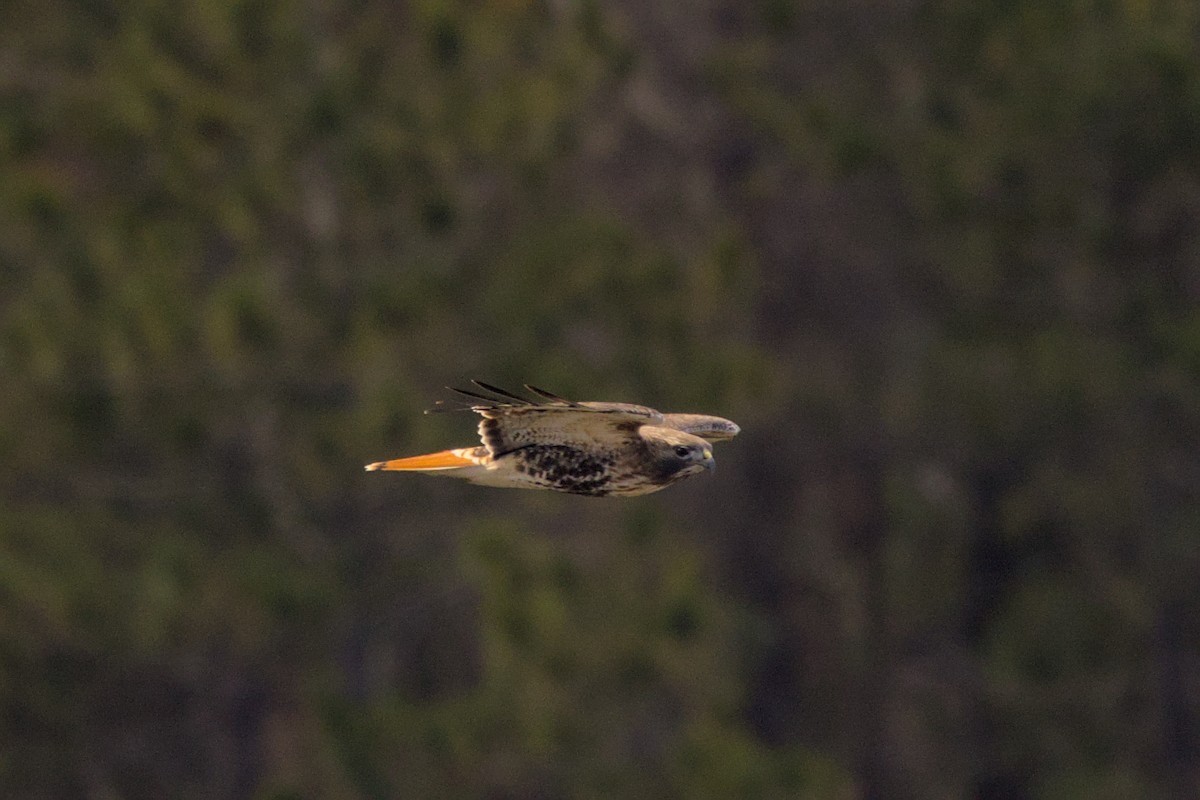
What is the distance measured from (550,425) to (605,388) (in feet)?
24.7

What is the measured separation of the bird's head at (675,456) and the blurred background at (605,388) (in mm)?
6112

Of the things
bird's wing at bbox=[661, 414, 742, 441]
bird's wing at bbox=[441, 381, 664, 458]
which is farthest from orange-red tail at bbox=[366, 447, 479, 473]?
bird's wing at bbox=[661, 414, 742, 441]

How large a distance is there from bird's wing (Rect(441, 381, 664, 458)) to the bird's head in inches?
3.3

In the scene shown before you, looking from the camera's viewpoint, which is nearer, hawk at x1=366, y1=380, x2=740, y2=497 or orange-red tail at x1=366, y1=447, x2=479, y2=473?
hawk at x1=366, y1=380, x2=740, y2=497

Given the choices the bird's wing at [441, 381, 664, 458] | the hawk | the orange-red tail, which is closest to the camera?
the bird's wing at [441, 381, 664, 458]

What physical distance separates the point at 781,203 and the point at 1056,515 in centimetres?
273

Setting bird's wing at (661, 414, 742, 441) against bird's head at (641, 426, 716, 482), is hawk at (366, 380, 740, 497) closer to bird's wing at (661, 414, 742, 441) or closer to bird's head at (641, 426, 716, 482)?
bird's head at (641, 426, 716, 482)

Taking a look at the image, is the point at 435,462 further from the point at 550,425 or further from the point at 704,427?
the point at 704,427

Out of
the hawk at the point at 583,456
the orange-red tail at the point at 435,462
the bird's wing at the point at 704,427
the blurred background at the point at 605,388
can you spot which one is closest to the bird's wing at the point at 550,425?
the hawk at the point at 583,456

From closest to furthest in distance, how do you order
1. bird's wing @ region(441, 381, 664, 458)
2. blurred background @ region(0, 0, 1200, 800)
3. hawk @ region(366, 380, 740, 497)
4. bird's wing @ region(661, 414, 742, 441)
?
bird's wing @ region(441, 381, 664, 458)
hawk @ region(366, 380, 740, 497)
bird's wing @ region(661, 414, 742, 441)
blurred background @ region(0, 0, 1200, 800)

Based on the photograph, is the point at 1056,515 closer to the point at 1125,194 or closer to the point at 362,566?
the point at 1125,194

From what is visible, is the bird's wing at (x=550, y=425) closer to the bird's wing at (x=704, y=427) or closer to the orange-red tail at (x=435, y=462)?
the orange-red tail at (x=435, y=462)

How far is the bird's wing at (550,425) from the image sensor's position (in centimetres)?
802

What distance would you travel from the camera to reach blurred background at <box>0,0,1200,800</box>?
15.7 metres
